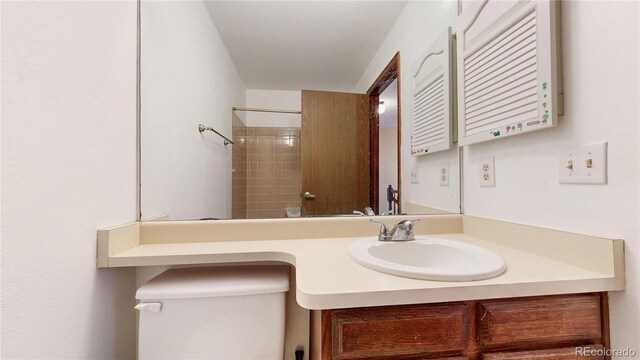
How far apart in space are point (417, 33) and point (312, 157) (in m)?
0.90

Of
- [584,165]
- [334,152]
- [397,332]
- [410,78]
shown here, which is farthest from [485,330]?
[410,78]

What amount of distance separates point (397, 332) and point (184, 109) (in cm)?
130

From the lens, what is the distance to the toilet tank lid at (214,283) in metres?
0.87

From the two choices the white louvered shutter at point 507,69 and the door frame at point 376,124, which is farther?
the door frame at point 376,124

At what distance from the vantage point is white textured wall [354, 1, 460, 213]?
53.4 inches

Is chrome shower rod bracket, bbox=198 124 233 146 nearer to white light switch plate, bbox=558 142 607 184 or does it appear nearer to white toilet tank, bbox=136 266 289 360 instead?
white toilet tank, bbox=136 266 289 360

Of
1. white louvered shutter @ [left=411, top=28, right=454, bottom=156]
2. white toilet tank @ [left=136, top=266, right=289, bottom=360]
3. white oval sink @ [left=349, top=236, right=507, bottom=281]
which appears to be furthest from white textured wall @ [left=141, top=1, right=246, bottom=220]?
white louvered shutter @ [left=411, top=28, right=454, bottom=156]

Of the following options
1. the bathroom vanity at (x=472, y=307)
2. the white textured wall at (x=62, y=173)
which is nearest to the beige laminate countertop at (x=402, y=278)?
the bathroom vanity at (x=472, y=307)

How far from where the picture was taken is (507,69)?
0.95 meters

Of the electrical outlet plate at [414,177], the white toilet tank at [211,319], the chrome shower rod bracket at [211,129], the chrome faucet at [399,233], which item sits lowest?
the white toilet tank at [211,319]

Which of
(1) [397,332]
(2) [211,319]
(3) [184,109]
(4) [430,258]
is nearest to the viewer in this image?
(1) [397,332]

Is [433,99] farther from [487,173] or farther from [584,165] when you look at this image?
[584,165]

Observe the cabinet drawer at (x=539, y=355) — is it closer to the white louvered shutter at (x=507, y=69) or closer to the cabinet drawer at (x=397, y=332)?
the cabinet drawer at (x=397, y=332)

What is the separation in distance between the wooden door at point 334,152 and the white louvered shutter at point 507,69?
494 mm
